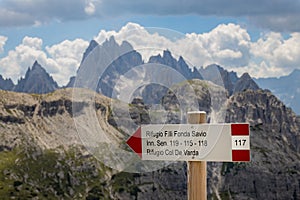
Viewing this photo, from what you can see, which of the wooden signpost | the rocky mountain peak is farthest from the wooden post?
the rocky mountain peak

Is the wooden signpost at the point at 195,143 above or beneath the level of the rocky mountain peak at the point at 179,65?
beneath

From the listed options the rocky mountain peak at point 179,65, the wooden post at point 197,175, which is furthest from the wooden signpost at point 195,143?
the rocky mountain peak at point 179,65

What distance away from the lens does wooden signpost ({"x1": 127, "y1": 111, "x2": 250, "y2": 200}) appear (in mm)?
8484

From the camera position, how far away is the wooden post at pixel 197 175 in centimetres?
850

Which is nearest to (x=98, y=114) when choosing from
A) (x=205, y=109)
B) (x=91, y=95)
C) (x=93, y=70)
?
(x=91, y=95)

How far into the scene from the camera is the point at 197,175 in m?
8.63

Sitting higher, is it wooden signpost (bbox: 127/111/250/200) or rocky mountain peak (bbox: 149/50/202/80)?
rocky mountain peak (bbox: 149/50/202/80)

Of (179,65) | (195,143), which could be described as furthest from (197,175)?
(179,65)

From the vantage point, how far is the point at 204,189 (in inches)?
336

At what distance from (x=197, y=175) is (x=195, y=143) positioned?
535 mm

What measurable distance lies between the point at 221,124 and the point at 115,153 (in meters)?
1.91

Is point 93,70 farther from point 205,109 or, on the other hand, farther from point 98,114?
point 205,109

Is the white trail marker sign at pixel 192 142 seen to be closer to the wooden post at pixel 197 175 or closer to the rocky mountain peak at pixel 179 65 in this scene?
the wooden post at pixel 197 175

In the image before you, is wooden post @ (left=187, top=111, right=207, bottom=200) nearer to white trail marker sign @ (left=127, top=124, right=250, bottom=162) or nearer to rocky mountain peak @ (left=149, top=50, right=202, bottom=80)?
white trail marker sign @ (left=127, top=124, right=250, bottom=162)
